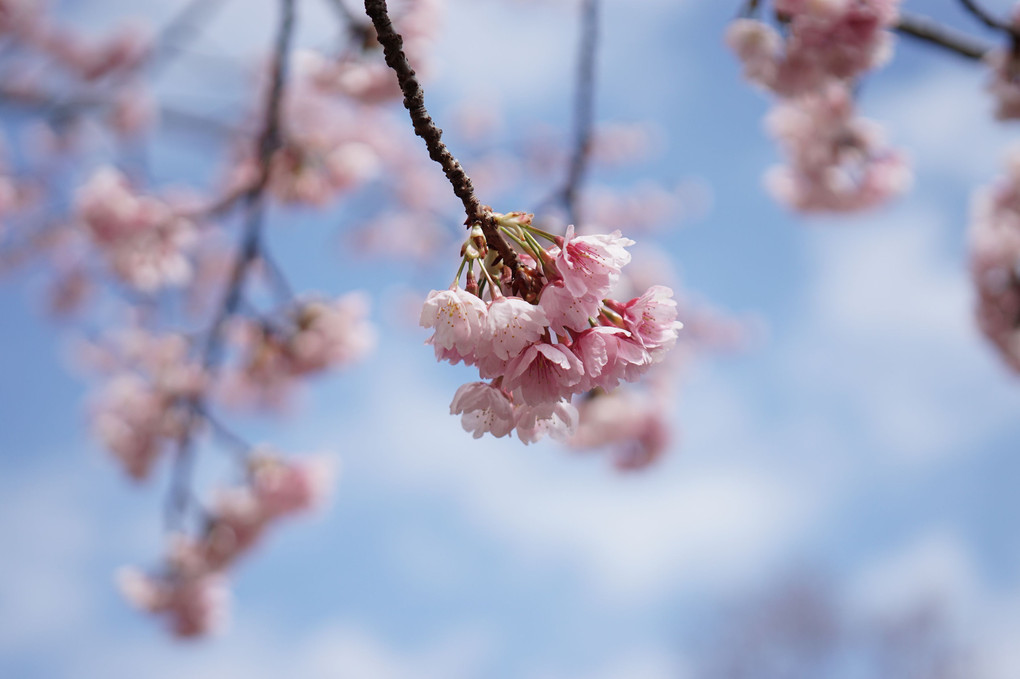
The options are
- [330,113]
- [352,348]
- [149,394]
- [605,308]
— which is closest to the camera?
[605,308]

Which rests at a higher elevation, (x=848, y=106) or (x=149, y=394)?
(x=848, y=106)

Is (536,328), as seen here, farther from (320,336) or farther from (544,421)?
(320,336)

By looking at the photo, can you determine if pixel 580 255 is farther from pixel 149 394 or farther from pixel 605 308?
pixel 149 394

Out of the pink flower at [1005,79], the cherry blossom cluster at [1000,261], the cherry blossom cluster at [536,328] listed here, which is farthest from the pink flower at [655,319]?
the cherry blossom cluster at [1000,261]

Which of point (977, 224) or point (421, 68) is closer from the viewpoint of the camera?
point (421, 68)

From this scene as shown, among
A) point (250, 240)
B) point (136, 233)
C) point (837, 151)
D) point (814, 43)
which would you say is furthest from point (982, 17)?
point (136, 233)

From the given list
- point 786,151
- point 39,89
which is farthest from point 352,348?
point 39,89

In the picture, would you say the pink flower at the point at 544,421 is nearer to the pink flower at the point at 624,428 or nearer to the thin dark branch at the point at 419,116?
the thin dark branch at the point at 419,116
